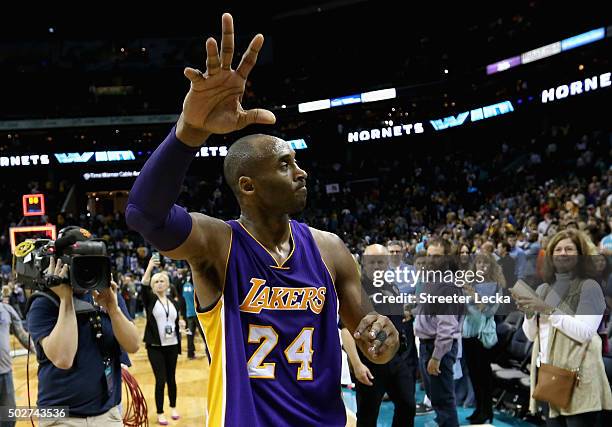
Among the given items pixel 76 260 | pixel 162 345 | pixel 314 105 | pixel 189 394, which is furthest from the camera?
pixel 314 105

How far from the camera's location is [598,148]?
16547 millimetres

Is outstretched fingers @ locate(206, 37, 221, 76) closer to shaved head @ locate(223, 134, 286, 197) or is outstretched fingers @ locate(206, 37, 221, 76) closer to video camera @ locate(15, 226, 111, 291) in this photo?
shaved head @ locate(223, 134, 286, 197)

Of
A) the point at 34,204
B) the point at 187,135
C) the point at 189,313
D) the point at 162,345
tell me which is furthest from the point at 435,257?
the point at 189,313

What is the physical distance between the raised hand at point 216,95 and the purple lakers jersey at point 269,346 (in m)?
0.45

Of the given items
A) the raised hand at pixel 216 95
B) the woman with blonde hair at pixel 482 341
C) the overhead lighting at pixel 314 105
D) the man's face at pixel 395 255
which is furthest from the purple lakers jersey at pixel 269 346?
the overhead lighting at pixel 314 105

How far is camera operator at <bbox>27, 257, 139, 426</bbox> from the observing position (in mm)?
2854

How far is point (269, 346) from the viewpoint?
1923 millimetres

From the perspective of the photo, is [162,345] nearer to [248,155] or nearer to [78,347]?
[78,347]

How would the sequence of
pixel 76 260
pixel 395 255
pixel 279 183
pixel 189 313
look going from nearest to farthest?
1. pixel 279 183
2. pixel 76 260
3. pixel 395 255
4. pixel 189 313

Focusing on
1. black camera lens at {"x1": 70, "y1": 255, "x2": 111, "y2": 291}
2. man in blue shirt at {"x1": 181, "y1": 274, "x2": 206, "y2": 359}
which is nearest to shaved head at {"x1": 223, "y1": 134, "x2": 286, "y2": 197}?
black camera lens at {"x1": 70, "y1": 255, "x2": 111, "y2": 291}

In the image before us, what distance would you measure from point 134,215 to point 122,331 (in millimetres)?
1562

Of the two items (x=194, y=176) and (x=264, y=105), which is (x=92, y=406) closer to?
(x=264, y=105)

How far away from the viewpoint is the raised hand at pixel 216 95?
1603 mm

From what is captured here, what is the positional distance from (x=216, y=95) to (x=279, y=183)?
1.51 feet
